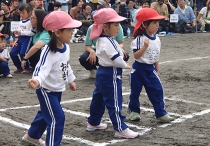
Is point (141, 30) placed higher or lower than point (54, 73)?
higher

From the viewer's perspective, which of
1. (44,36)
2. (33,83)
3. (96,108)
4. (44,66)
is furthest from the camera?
(44,36)

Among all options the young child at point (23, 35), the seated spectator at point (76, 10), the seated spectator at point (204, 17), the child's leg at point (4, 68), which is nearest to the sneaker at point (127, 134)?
the child's leg at point (4, 68)

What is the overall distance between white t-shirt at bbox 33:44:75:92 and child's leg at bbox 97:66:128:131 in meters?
0.72

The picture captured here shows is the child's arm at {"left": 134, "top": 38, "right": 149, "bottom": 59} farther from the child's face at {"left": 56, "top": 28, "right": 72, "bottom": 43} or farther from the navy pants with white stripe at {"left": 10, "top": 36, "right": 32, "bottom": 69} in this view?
the navy pants with white stripe at {"left": 10, "top": 36, "right": 32, "bottom": 69}

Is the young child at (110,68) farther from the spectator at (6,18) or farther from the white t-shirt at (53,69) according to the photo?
the spectator at (6,18)

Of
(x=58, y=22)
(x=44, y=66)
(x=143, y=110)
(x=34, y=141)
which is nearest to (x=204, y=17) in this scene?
(x=143, y=110)

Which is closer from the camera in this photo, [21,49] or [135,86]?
[135,86]

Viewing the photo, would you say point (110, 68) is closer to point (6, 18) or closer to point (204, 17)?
point (6, 18)

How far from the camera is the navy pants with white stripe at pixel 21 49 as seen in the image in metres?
10.9

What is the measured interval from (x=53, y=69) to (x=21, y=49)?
6.09m

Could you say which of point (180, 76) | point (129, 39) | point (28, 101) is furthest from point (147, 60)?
point (129, 39)

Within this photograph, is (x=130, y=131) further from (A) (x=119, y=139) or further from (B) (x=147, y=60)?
(B) (x=147, y=60)

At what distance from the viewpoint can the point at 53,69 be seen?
197 inches

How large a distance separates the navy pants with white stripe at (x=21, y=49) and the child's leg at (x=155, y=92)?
5040mm
